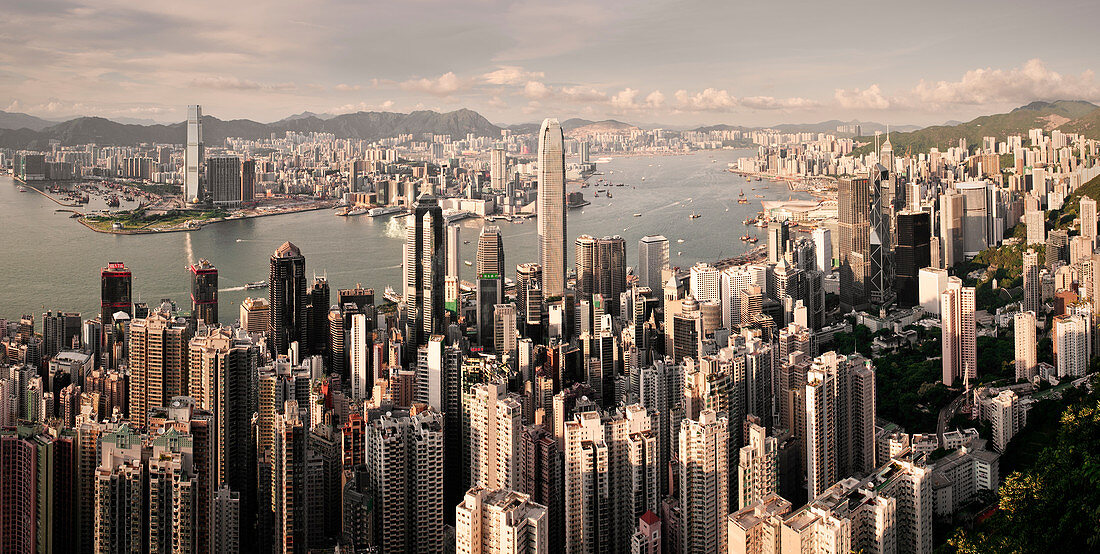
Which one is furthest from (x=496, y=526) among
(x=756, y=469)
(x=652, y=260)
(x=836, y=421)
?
(x=652, y=260)

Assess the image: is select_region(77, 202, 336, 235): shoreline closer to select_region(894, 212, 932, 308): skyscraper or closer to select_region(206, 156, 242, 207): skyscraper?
select_region(206, 156, 242, 207): skyscraper

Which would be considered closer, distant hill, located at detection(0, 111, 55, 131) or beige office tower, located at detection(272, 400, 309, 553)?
beige office tower, located at detection(272, 400, 309, 553)

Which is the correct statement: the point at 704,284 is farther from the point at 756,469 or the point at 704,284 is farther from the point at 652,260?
the point at 756,469

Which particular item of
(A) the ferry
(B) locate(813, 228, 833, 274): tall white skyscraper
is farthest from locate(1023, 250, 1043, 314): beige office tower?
(A) the ferry

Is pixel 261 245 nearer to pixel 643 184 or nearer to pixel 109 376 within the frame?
pixel 109 376

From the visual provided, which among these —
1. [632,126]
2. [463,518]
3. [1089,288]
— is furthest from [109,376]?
[632,126]

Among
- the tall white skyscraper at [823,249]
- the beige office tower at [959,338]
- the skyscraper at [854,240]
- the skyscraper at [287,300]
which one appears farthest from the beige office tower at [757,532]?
the tall white skyscraper at [823,249]
